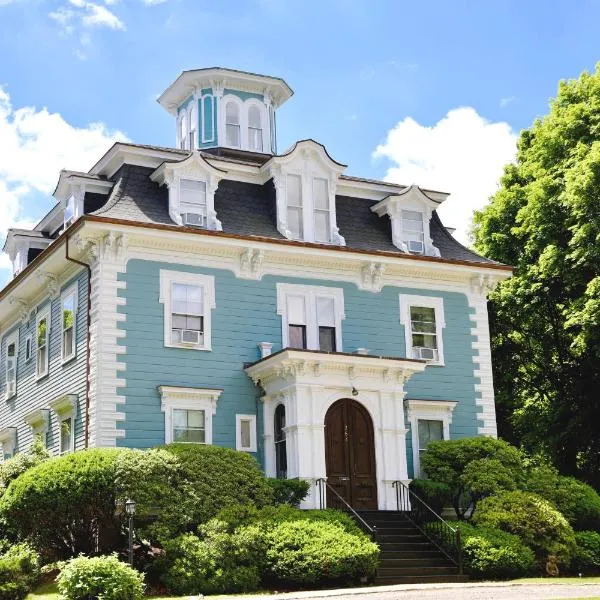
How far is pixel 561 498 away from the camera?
2552 cm

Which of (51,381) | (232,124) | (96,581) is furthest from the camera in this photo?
(232,124)

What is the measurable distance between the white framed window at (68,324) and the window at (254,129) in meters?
8.17

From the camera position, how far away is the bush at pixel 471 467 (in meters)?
25.3

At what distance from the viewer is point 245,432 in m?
25.9

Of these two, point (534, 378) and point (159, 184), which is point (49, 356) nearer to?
point (159, 184)

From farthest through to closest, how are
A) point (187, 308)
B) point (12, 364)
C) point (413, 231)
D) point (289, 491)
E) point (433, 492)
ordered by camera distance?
point (12, 364), point (413, 231), point (187, 308), point (433, 492), point (289, 491)

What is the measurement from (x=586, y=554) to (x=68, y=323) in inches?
559

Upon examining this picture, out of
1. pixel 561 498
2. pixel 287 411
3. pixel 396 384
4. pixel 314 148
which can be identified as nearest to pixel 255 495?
pixel 287 411

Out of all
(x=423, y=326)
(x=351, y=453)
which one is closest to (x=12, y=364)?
(x=351, y=453)

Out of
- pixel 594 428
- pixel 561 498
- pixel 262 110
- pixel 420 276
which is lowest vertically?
pixel 561 498

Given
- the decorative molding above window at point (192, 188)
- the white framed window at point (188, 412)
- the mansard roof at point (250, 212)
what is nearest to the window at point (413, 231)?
the mansard roof at point (250, 212)

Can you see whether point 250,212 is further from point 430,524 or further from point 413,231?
point 430,524

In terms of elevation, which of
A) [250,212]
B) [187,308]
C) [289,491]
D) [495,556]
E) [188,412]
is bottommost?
[495,556]

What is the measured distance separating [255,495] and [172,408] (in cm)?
386
